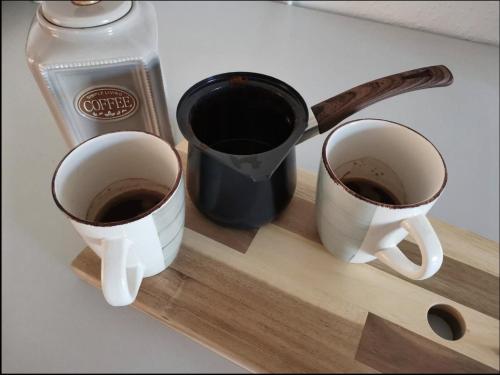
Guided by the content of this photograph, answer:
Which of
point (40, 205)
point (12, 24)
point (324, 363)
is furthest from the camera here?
point (12, 24)

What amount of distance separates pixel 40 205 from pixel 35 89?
0.21 m

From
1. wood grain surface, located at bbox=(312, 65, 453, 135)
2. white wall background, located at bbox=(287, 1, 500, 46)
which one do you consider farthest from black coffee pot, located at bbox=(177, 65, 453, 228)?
white wall background, located at bbox=(287, 1, 500, 46)

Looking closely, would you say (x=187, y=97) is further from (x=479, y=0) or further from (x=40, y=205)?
(x=479, y=0)

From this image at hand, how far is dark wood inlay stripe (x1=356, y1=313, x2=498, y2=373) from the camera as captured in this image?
11.8 inches

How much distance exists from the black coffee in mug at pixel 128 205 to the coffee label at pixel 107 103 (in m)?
0.07

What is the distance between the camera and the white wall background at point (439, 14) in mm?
543

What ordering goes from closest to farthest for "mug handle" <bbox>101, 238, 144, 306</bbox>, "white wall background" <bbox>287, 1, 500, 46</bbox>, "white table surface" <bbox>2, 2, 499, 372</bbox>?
"mug handle" <bbox>101, 238, 144, 306</bbox>
"white table surface" <bbox>2, 2, 499, 372</bbox>
"white wall background" <bbox>287, 1, 500, 46</bbox>

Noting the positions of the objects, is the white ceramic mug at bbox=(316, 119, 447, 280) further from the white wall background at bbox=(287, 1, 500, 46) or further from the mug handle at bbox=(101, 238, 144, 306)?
the white wall background at bbox=(287, 1, 500, 46)

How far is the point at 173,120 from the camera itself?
1.61 ft

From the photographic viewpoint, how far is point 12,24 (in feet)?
2.20

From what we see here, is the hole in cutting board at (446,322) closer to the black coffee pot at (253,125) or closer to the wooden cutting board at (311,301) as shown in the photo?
the wooden cutting board at (311,301)

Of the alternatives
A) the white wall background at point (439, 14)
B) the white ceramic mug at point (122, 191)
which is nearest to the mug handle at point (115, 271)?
the white ceramic mug at point (122, 191)

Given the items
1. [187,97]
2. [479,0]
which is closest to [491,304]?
[187,97]

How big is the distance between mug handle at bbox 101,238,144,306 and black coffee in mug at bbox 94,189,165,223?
0.20 ft
